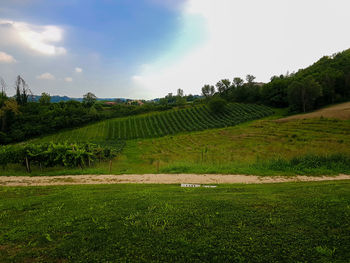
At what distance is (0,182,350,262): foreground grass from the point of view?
355cm

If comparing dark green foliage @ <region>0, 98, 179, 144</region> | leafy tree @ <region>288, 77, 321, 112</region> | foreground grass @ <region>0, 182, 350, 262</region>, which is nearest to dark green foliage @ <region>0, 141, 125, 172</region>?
foreground grass @ <region>0, 182, 350, 262</region>

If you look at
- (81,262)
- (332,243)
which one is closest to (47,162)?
(81,262)

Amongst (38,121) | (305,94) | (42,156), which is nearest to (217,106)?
(305,94)

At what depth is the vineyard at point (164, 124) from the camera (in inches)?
2069

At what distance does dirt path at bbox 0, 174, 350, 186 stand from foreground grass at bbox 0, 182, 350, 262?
4581 millimetres

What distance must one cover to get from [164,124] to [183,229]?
56.8 metres

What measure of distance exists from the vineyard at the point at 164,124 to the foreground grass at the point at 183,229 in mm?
44840

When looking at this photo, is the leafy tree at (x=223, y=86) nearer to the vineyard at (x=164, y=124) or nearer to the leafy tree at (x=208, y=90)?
the leafy tree at (x=208, y=90)

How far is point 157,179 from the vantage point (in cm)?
1206

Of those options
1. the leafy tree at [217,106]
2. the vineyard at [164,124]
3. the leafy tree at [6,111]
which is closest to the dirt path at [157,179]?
the vineyard at [164,124]

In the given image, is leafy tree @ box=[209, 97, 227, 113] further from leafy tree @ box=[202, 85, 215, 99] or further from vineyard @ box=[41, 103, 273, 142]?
leafy tree @ box=[202, 85, 215, 99]

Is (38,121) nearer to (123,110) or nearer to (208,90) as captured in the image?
(123,110)

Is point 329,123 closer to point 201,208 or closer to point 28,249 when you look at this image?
point 201,208

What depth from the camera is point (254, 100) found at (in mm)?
82875
